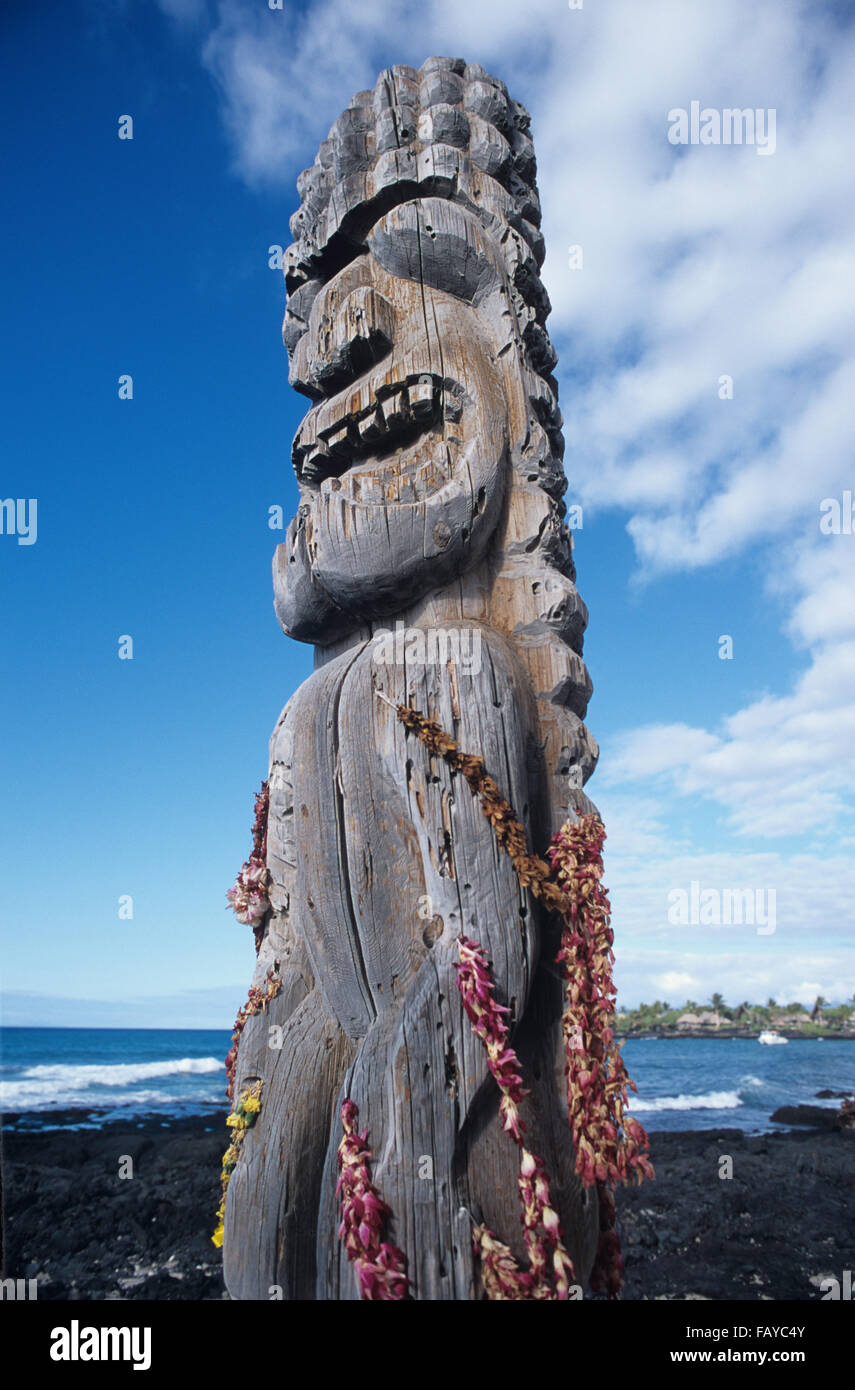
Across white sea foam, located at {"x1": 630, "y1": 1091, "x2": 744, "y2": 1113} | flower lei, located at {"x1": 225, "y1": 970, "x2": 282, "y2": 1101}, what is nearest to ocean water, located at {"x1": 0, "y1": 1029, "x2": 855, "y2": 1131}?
white sea foam, located at {"x1": 630, "y1": 1091, "x2": 744, "y2": 1113}

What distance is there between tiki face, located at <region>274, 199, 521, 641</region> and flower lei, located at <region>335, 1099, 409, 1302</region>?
2405mm

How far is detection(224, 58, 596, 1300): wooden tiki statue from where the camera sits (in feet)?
9.86

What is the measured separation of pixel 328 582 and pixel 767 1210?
8026 mm

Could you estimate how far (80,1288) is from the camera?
270 inches

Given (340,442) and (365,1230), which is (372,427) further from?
(365,1230)

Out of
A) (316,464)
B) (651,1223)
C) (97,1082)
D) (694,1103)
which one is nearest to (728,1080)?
(694,1103)

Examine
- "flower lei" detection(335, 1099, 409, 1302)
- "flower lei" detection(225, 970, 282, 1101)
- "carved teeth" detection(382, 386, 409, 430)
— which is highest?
"carved teeth" detection(382, 386, 409, 430)

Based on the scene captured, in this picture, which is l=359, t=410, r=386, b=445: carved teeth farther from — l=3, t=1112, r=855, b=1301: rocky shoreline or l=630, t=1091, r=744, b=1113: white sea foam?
l=630, t=1091, r=744, b=1113: white sea foam

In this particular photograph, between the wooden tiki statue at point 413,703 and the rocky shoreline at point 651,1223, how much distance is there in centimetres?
240

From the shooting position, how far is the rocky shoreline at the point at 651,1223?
22.1 feet

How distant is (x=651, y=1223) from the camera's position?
783cm

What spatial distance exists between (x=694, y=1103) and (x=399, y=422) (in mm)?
18287

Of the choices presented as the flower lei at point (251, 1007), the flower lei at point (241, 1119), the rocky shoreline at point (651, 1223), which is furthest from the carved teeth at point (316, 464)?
the rocky shoreline at point (651, 1223)
